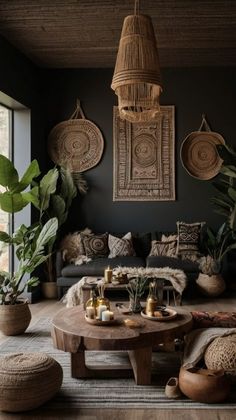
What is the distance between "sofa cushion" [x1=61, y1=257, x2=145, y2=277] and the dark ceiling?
2.85 m

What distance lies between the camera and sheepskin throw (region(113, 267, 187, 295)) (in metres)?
5.61

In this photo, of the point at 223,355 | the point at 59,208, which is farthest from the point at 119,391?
the point at 59,208

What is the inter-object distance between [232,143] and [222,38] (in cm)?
176

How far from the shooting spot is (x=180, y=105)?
7.10m

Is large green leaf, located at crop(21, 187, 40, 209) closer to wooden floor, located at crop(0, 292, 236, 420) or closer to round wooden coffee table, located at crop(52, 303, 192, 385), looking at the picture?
round wooden coffee table, located at crop(52, 303, 192, 385)

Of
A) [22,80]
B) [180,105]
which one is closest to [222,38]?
[180,105]

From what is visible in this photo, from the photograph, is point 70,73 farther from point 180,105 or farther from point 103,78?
point 180,105

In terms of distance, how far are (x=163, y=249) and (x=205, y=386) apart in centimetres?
367

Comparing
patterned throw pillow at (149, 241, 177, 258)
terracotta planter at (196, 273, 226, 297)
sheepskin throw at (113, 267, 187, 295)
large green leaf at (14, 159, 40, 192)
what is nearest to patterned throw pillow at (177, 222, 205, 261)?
patterned throw pillow at (149, 241, 177, 258)

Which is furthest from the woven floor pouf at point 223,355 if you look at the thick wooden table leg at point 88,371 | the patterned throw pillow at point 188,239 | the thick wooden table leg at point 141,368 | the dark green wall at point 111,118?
the dark green wall at point 111,118

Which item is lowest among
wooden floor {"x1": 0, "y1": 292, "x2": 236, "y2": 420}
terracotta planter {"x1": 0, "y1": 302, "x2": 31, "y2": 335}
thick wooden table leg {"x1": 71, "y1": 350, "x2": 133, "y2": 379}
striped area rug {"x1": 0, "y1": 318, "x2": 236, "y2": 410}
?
wooden floor {"x1": 0, "y1": 292, "x2": 236, "y2": 420}

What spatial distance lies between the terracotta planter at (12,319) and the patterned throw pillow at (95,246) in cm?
205

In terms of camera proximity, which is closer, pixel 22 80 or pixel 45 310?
pixel 45 310

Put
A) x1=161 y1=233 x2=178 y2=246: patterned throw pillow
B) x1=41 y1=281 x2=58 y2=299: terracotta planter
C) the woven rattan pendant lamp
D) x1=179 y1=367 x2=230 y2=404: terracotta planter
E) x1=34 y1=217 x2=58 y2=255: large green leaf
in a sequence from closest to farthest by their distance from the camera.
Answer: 1. x1=179 y1=367 x2=230 y2=404: terracotta planter
2. the woven rattan pendant lamp
3. x1=34 y1=217 x2=58 y2=255: large green leaf
4. x1=41 y1=281 x2=58 y2=299: terracotta planter
5. x1=161 y1=233 x2=178 y2=246: patterned throw pillow
